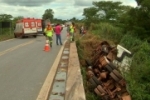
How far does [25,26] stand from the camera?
3466cm

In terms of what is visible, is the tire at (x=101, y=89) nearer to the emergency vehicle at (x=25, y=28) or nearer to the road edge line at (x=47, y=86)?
the road edge line at (x=47, y=86)

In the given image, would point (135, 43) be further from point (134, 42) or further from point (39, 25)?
point (39, 25)

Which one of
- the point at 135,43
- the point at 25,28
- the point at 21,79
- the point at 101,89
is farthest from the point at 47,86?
the point at 25,28

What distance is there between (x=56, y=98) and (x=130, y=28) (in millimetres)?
17055

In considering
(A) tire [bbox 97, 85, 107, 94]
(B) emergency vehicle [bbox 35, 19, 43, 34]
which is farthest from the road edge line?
(B) emergency vehicle [bbox 35, 19, 43, 34]

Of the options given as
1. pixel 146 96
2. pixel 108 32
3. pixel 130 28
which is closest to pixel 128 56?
pixel 146 96

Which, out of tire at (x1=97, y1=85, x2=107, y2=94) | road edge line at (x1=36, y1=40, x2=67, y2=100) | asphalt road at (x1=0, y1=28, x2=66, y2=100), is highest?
road edge line at (x1=36, y1=40, x2=67, y2=100)

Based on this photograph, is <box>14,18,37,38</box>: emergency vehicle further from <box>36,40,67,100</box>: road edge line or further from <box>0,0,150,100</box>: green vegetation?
<box>36,40,67,100</box>: road edge line

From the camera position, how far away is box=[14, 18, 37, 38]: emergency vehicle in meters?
34.6

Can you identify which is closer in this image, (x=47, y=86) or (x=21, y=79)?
(x=47, y=86)

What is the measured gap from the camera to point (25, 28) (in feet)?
113

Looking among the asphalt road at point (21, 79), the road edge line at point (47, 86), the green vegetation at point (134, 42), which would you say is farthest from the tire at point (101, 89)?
the asphalt road at point (21, 79)

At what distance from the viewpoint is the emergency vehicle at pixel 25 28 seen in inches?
1361

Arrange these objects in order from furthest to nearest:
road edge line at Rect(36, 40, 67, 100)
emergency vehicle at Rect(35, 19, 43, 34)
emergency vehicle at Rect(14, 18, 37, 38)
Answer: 1. emergency vehicle at Rect(35, 19, 43, 34)
2. emergency vehicle at Rect(14, 18, 37, 38)
3. road edge line at Rect(36, 40, 67, 100)
